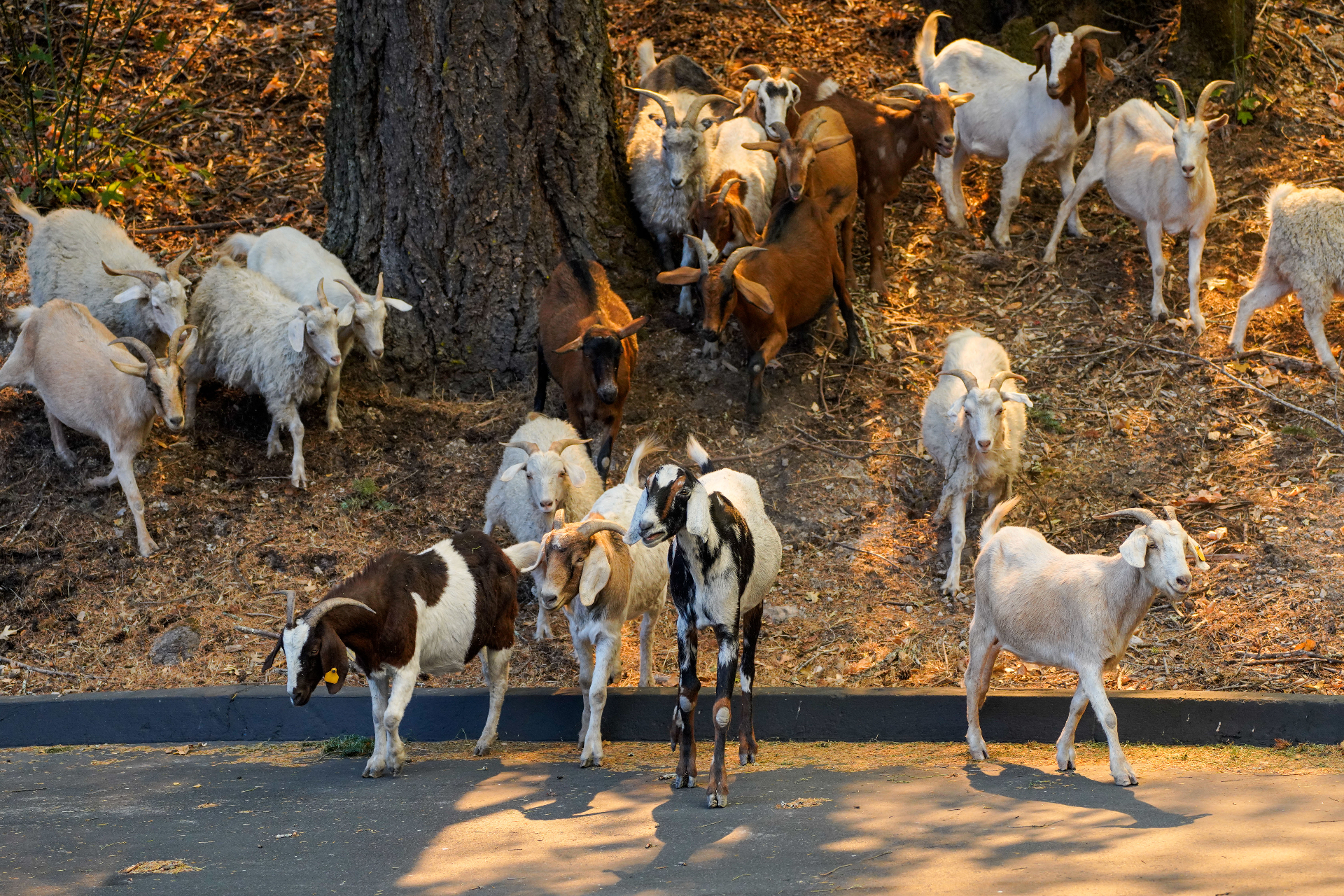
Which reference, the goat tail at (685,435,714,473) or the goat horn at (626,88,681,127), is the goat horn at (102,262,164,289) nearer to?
the goat horn at (626,88,681,127)

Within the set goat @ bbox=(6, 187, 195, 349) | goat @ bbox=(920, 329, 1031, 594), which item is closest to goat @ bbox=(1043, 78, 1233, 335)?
goat @ bbox=(920, 329, 1031, 594)

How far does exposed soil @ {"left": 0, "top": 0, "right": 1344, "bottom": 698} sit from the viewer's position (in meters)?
7.77

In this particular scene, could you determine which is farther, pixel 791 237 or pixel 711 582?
pixel 791 237

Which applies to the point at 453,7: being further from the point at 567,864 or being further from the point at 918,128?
the point at 567,864

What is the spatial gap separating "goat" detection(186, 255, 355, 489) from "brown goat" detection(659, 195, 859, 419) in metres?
2.31

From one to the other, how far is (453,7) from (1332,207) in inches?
255

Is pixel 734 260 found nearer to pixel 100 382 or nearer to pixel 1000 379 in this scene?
pixel 1000 379

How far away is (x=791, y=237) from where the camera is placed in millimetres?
9820

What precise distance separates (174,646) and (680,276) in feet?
13.0

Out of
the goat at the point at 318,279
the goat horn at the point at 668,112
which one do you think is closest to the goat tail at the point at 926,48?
the goat horn at the point at 668,112

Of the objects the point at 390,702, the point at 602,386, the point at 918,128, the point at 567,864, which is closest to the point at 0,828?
the point at 390,702

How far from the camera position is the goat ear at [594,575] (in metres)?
6.51

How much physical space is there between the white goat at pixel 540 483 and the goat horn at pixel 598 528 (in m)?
0.96

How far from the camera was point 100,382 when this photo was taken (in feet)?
28.7
